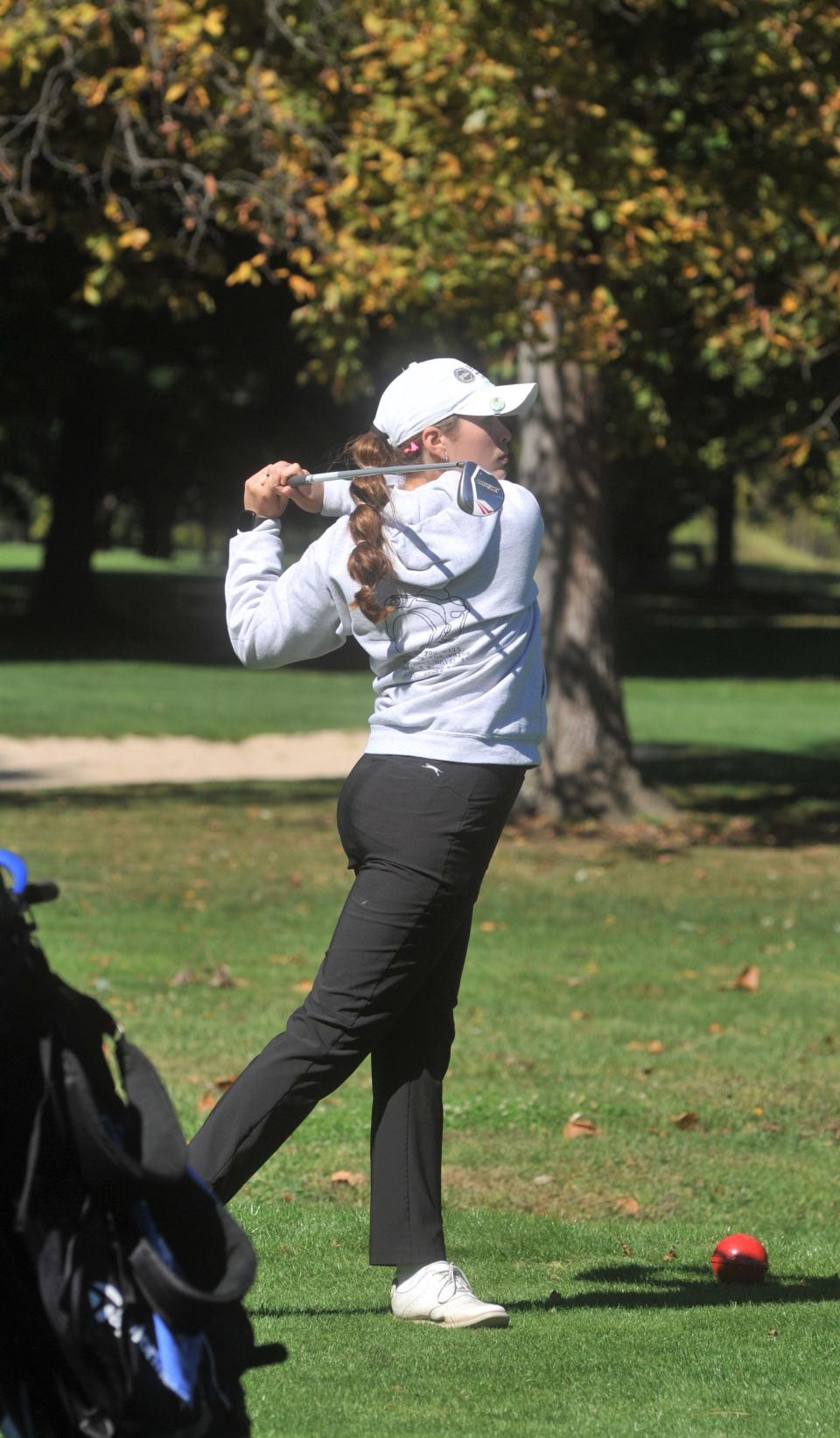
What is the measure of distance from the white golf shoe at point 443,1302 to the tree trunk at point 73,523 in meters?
30.4

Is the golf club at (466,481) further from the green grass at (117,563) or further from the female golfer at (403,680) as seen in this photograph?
the green grass at (117,563)

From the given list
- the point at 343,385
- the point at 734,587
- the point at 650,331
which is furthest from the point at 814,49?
the point at 734,587

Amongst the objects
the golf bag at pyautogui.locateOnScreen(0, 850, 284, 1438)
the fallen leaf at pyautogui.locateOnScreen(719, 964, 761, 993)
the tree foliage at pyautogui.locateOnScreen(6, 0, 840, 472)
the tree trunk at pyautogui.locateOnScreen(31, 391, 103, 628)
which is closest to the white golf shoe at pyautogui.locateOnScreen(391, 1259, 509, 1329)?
the golf bag at pyautogui.locateOnScreen(0, 850, 284, 1438)

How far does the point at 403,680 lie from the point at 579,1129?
2817 mm

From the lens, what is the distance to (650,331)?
549 inches

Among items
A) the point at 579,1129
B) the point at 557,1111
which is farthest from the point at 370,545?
the point at 557,1111

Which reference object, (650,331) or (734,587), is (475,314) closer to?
(650,331)

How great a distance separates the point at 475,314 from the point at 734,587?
51282mm

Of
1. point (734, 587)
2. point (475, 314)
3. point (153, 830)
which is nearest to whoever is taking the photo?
point (475, 314)

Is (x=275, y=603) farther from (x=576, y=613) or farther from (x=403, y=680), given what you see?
(x=576, y=613)

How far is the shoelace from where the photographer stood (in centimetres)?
424

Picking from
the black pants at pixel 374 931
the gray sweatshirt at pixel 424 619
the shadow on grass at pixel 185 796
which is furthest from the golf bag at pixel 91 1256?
the shadow on grass at pixel 185 796

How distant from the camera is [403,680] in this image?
13.5 ft

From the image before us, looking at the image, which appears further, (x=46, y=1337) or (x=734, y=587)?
(x=734, y=587)
